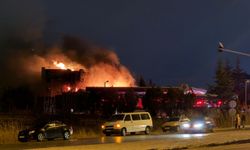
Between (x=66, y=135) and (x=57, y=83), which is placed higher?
(x=57, y=83)

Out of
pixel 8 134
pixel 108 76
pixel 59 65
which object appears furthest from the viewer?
pixel 108 76

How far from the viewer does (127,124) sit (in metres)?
48.2

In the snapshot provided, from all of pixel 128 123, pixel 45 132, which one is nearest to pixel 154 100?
pixel 128 123

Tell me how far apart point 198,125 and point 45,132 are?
1769 centimetres

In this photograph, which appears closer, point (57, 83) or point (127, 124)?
point (127, 124)

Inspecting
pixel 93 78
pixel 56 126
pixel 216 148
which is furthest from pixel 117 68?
pixel 216 148

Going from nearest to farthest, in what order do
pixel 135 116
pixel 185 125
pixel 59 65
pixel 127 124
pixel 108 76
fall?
pixel 127 124, pixel 135 116, pixel 185 125, pixel 59 65, pixel 108 76

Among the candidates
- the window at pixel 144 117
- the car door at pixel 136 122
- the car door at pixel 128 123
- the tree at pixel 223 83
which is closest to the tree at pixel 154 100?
the tree at pixel 223 83

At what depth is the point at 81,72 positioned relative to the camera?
347 ft

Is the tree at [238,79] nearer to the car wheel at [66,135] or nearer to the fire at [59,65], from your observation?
the fire at [59,65]

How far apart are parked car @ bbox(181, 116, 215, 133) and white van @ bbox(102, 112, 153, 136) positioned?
4326mm

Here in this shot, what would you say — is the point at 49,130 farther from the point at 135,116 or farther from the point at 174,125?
the point at 174,125

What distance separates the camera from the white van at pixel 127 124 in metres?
47.3

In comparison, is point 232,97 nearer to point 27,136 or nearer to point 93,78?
point 93,78
